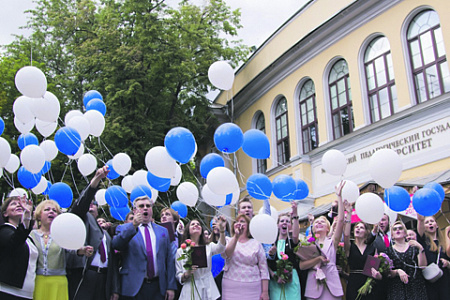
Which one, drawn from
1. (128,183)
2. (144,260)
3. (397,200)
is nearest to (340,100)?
(397,200)

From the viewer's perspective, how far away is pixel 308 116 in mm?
16984

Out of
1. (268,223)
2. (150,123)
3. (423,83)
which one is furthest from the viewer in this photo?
(150,123)

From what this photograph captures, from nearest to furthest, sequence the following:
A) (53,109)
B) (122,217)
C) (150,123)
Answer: (53,109) < (122,217) < (150,123)

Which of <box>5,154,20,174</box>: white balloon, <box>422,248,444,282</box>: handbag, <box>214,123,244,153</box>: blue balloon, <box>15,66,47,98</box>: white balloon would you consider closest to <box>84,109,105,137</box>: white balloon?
<box>15,66,47,98</box>: white balloon

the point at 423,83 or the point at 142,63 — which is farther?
the point at 142,63

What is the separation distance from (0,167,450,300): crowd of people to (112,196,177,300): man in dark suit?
0.01 m

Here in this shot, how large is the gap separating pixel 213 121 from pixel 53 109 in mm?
13091

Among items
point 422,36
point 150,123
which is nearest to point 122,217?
point 150,123

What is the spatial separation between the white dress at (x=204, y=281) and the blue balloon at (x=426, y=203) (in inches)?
123

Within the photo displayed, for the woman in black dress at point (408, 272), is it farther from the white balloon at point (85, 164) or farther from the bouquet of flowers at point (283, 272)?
the white balloon at point (85, 164)

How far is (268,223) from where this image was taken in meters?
5.44

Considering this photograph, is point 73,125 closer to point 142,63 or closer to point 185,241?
point 185,241

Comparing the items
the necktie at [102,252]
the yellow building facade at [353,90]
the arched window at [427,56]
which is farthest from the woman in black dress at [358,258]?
the arched window at [427,56]

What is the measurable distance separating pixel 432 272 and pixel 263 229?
2544 mm
